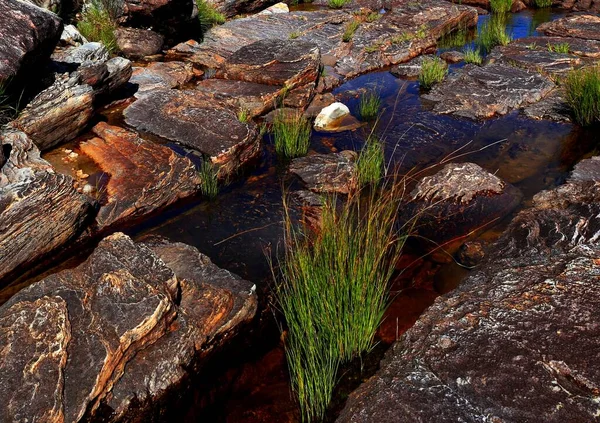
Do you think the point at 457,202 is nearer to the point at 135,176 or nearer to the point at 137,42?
the point at 135,176

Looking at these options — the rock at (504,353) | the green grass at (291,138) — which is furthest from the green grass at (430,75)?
the rock at (504,353)

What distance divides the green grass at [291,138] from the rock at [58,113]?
2179 mm

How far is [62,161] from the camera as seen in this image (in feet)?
18.7

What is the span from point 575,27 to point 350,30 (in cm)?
411

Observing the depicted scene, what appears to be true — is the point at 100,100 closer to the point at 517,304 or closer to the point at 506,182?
the point at 506,182

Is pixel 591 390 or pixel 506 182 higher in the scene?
pixel 591 390

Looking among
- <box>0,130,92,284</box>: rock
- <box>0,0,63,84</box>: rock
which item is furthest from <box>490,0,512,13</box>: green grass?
<box>0,130,92,284</box>: rock

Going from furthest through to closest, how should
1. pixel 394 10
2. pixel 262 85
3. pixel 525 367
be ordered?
pixel 394 10
pixel 262 85
pixel 525 367

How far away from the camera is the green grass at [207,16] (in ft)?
34.8

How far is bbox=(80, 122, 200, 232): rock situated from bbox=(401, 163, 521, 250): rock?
7.30 feet

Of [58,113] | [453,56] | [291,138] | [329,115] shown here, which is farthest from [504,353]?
[453,56]

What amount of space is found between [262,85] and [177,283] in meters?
4.62

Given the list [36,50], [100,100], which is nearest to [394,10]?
[100,100]

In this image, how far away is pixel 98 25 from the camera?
8.88m
